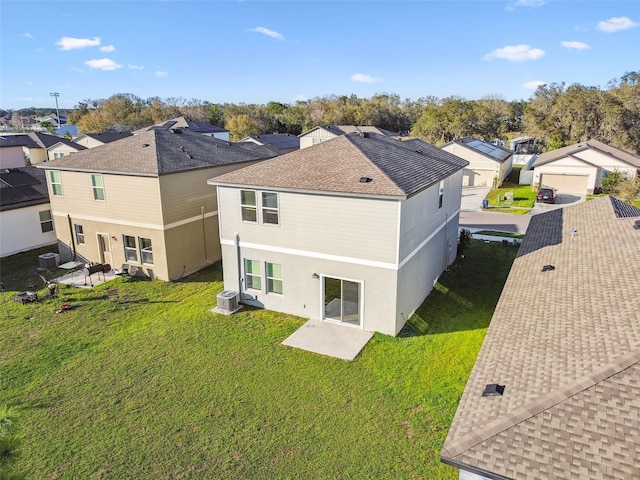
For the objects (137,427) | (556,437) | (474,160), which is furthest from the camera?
(474,160)

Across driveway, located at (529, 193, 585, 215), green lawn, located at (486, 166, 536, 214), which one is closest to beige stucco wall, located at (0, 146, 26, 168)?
green lawn, located at (486, 166, 536, 214)

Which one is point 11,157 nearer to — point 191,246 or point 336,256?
point 191,246

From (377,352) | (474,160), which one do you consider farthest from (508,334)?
(474,160)

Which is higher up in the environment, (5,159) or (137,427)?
(5,159)

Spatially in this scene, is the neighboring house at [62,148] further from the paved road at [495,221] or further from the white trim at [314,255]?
the paved road at [495,221]

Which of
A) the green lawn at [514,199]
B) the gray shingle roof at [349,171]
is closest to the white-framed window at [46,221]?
the gray shingle roof at [349,171]

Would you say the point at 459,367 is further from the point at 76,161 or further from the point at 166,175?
the point at 76,161
